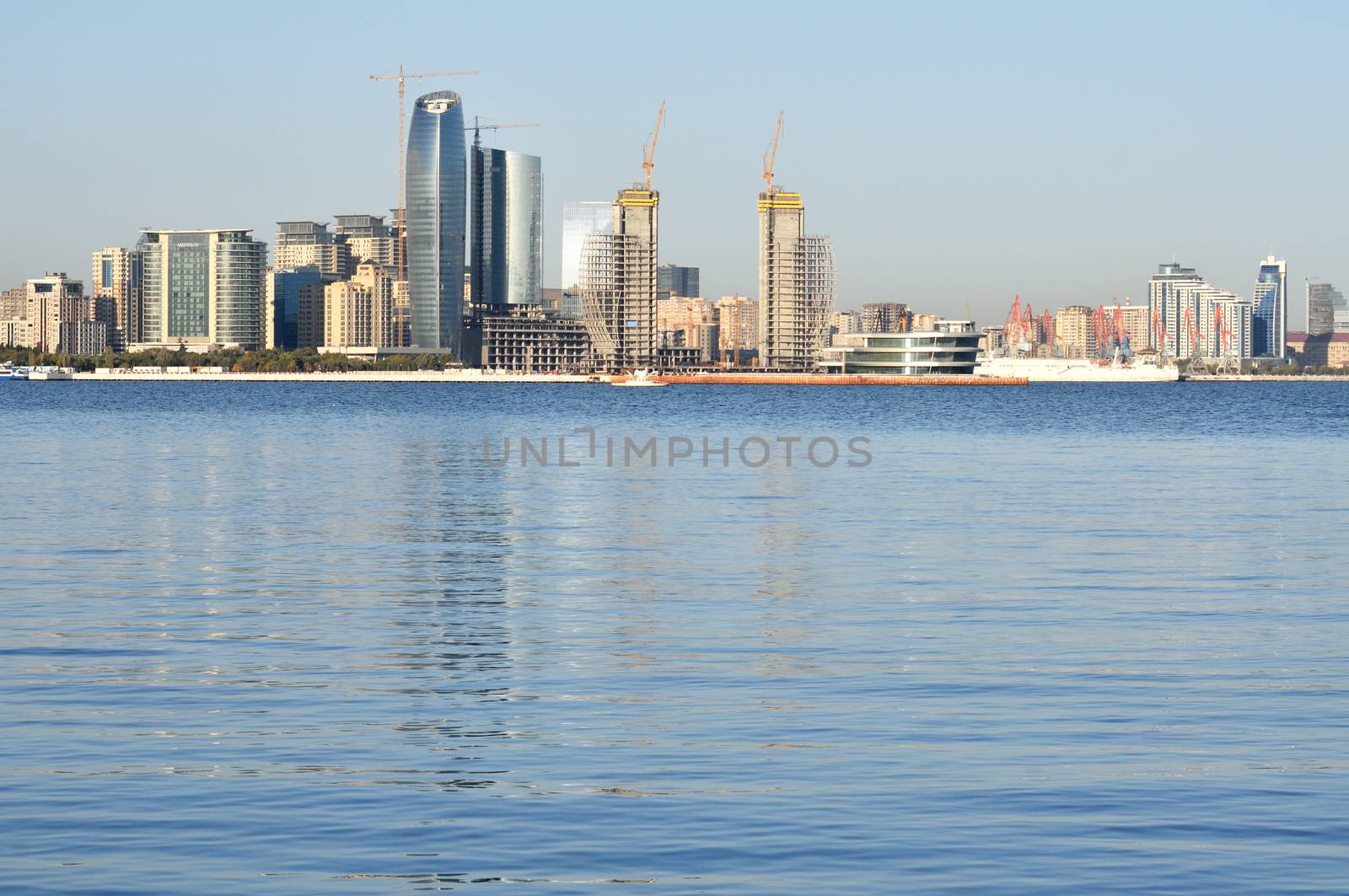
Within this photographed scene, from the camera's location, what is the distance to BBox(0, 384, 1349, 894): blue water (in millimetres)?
15898

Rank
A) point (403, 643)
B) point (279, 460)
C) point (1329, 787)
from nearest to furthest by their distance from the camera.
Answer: point (1329, 787) < point (403, 643) < point (279, 460)

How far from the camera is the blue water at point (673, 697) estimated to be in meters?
15.9

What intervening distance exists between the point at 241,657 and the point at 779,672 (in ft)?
25.6

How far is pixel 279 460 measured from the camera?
8088cm

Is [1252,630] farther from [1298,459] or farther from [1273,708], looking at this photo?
[1298,459]

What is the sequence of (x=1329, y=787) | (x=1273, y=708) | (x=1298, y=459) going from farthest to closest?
1. (x=1298, y=459)
2. (x=1273, y=708)
3. (x=1329, y=787)

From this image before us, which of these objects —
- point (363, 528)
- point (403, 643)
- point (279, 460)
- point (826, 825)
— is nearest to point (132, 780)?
point (826, 825)

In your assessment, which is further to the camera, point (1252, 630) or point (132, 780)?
point (1252, 630)

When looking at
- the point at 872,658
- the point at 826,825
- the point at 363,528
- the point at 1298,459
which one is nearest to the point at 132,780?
the point at 826,825

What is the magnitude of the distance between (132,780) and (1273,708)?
13.5 metres

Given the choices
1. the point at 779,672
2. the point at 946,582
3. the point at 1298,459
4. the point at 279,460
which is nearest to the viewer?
the point at 779,672

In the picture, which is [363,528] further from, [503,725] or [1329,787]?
[1329,787]

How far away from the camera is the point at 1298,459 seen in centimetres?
8650

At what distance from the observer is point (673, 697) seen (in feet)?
75.9
